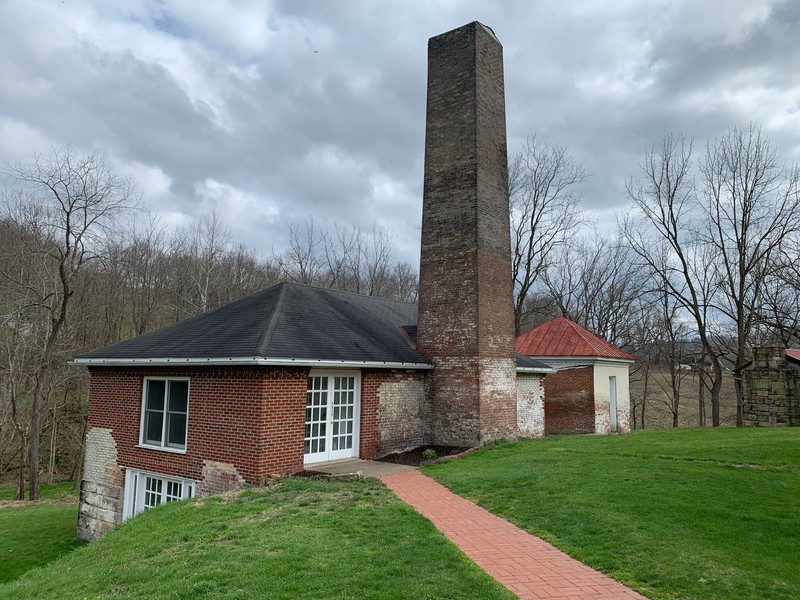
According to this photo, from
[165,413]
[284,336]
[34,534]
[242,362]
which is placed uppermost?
[284,336]

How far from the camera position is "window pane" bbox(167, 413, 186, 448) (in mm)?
11180

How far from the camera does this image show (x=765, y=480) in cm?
895

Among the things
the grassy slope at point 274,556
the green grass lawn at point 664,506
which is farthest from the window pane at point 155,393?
the green grass lawn at point 664,506

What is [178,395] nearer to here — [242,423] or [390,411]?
[242,423]

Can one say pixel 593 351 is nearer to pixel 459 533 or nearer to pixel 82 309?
pixel 459 533

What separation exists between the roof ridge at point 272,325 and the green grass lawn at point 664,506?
4.18 metres

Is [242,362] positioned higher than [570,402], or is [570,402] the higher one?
[242,362]

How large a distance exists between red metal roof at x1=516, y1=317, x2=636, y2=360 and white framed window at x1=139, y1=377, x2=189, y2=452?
1460 centimetres

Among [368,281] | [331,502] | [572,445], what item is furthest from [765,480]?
[368,281]

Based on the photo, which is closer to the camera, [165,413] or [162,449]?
[162,449]

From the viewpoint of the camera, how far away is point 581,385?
20.6m

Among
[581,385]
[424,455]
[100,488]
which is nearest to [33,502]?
[100,488]

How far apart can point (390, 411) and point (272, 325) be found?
3.72 m

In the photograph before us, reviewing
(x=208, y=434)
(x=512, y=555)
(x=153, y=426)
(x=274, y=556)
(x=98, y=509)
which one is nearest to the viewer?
(x=274, y=556)
